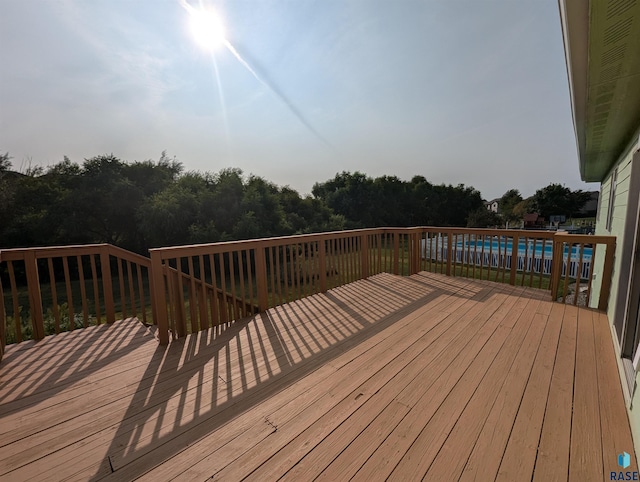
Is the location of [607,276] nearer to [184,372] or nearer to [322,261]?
[322,261]

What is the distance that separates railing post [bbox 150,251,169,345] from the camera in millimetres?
2418

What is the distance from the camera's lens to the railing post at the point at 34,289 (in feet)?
8.26

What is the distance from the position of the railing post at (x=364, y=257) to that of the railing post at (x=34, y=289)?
419 centimetres

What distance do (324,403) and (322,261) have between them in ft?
7.98

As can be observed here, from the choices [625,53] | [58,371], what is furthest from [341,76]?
[58,371]

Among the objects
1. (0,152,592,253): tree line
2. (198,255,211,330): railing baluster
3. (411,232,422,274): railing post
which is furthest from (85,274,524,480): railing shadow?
(0,152,592,253): tree line

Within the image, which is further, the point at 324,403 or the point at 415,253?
the point at 415,253

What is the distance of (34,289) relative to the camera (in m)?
2.55

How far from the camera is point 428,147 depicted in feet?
32.9

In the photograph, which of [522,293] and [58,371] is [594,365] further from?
[58,371]

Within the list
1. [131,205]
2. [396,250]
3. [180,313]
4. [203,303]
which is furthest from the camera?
[131,205]

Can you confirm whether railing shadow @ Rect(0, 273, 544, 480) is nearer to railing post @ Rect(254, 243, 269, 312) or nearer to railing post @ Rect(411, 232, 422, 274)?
railing post @ Rect(254, 243, 269, 312)

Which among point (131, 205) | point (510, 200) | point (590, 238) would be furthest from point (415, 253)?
point (510, 200)

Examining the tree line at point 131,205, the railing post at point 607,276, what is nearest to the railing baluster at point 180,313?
the railing post at point 607,276
